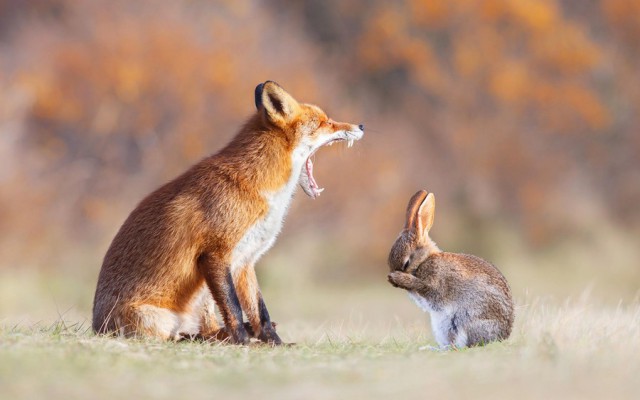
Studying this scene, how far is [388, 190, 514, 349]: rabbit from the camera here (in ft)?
28.7

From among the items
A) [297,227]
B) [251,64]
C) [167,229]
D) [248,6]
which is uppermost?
[248,6]

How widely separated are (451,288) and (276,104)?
225 centimetres

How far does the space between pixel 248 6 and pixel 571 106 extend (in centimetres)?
1043


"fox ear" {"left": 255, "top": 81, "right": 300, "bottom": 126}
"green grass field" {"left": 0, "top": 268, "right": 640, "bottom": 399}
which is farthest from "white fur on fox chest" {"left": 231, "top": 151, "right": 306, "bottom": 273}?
"green grass field" {"left": 0, "top": 268, "right": 640, "bottom": 399}

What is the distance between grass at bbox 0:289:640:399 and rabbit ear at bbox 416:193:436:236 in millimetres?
1047

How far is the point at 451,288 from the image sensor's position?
8867 millimetres

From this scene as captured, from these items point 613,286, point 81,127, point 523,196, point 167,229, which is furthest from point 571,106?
point 167,229

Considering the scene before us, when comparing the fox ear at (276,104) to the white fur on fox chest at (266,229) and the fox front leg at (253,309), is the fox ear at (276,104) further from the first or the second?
the fox front leg at (253,309)

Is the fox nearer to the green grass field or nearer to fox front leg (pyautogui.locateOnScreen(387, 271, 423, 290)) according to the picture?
the green grass field

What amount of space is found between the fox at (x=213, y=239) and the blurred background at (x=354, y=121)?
946 centimetres

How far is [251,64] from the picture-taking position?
2702 cm

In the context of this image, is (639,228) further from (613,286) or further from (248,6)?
(248,6)

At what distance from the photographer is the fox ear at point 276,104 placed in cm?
916

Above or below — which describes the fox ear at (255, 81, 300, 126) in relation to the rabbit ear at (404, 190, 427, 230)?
above
